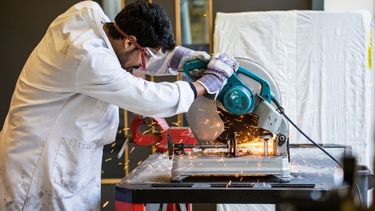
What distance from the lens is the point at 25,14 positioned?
3.50 metres

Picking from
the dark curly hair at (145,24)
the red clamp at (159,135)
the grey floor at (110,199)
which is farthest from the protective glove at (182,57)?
the grey floor at (110,199)

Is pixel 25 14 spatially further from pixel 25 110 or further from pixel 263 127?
pixel 263 127

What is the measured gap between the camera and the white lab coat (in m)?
1.72

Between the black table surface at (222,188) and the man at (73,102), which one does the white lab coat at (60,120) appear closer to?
the man at (73,102)

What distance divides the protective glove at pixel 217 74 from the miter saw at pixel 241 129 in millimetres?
42

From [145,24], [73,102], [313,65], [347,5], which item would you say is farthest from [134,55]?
[347,5]

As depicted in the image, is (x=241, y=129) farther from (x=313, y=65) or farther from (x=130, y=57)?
(x=313, y=65)

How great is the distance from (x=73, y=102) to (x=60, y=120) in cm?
7

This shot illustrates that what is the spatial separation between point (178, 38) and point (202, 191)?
1936mm

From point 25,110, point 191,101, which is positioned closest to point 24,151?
point 25,110

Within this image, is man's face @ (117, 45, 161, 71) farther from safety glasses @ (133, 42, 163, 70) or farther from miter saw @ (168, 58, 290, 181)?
miter saw @ (168, 58, 290, 181)

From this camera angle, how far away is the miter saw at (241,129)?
174cm

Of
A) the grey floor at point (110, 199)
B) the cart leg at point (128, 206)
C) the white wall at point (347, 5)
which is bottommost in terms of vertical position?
the grey floor at point (110, 199)

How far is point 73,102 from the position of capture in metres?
1.81
